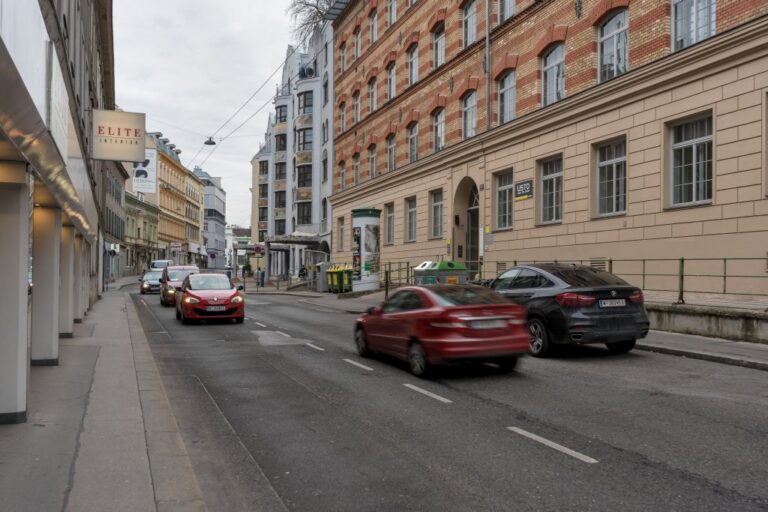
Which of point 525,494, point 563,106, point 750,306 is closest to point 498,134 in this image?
point 563,106

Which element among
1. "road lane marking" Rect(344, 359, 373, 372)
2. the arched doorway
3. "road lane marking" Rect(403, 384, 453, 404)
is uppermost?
the arched doorway

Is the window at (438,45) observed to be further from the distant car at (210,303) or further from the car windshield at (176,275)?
the distant car at (210,303)

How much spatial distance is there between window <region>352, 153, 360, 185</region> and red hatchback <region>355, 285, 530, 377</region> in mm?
30573

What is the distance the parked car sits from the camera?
10.8 metres

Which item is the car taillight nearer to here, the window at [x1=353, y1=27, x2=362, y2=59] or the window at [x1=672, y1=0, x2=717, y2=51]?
the window at [x1=672, y1=0, x2=717, y2=51]

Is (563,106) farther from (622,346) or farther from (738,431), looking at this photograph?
(738,431)

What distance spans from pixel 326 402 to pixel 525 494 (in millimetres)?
3668

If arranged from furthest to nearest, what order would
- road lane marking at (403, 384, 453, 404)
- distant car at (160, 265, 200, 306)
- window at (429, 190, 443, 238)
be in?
window at (429, 190, 443, 238) < distant car at (160, 265, 200, 306) < road lane marking at (403, 384, 453, 404)

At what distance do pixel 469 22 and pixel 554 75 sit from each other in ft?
23.2

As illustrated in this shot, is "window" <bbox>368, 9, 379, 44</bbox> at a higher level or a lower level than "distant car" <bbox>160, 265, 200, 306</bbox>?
higher

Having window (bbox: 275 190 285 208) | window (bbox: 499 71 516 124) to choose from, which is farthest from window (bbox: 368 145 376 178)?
window (bbox: 275 190 285 208)

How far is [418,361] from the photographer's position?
963cm

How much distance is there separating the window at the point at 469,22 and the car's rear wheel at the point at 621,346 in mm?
18484

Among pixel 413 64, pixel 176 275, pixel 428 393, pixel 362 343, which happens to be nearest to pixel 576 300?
pixel 428 393
